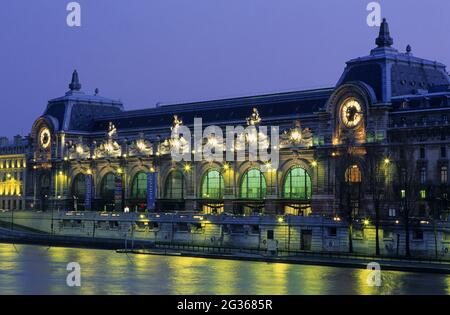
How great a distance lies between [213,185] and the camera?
6270 inches

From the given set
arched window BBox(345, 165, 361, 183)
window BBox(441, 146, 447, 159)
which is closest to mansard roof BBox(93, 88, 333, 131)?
arched window BBox(345, 165, 361, 183)

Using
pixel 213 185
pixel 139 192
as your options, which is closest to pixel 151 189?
pixel 213 185

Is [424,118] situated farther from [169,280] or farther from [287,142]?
[169,280]

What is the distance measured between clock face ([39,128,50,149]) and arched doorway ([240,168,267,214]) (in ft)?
175

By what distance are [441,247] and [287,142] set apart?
4644cm

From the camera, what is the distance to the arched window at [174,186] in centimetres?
16400

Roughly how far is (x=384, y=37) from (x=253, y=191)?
32.4 meters

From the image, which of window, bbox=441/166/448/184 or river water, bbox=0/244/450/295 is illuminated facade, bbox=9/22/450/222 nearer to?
window, bbox=441/166/448/184

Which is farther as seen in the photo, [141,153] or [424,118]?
[141,153]

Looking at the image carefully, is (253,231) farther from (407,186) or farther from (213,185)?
(213,185)

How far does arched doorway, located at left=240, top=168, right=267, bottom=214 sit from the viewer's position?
497 feet

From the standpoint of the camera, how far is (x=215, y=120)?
165125mm
